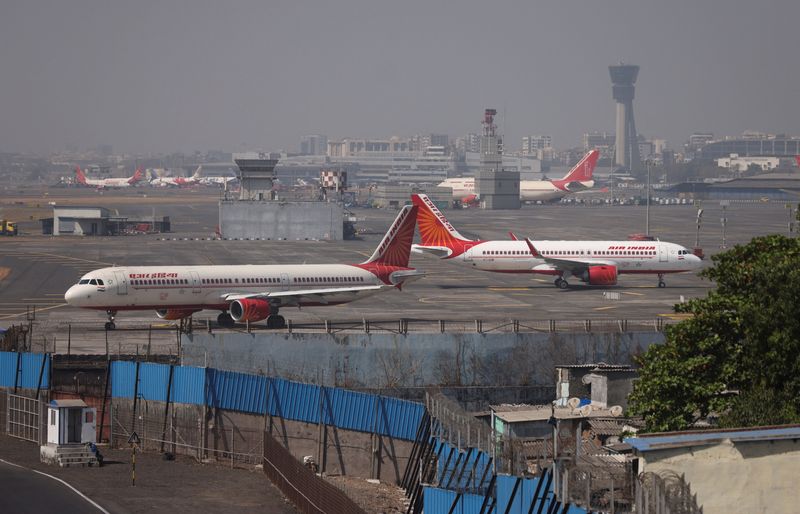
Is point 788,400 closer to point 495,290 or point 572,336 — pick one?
point 572,336

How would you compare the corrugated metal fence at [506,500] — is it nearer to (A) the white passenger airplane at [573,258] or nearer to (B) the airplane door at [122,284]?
(B) the airplane door at [122,284]

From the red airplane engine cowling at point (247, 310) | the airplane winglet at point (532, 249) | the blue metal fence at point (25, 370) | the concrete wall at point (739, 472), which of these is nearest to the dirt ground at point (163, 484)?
the blue metal fence at point (25, 370)

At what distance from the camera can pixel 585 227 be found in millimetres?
196875

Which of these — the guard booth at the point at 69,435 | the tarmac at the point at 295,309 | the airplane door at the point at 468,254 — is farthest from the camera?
the airplane door at the point at 468,254

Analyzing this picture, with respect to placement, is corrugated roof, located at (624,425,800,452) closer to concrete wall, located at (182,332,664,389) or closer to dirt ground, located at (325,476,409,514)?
dirt ground, located at (325,476,409,514)

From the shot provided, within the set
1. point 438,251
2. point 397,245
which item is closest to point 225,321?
point 397,245

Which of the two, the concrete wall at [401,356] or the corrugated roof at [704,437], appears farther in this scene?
the concrete wall at [401,356]

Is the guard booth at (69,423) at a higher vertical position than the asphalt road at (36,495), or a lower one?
higher

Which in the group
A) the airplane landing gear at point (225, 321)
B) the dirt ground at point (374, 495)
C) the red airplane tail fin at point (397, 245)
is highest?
the red airplane tail fin at point (397, 245)

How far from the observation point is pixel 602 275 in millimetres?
97625

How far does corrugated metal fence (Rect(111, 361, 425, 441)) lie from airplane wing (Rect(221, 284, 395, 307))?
17.8 meters

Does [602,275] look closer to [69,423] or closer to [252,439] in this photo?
[252,439]

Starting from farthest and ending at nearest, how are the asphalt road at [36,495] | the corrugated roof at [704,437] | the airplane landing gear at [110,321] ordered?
the airplane landing gear at [110,321] → the asphalt road at [36,495] → the corrugated roof at [704,437]

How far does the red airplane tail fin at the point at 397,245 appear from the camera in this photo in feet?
258
